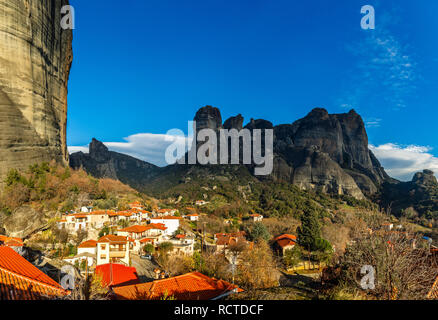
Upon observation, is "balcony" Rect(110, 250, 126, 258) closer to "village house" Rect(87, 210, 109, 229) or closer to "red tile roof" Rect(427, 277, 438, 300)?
"village house" Rect(87, 210, 109, 229)

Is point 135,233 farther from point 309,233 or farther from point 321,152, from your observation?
point 321,152

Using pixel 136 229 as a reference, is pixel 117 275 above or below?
above

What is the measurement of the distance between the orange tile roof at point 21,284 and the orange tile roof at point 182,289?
255cm

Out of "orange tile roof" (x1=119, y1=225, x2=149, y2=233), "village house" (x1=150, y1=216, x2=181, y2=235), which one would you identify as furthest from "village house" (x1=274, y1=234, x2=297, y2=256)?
"orange tile roof" (x1=119, y1=225, x2=149, y2=233)

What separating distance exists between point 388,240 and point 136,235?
94.0ft

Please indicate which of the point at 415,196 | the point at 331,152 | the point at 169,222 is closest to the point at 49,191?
the point at 169,222

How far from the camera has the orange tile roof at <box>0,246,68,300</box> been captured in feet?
20.2

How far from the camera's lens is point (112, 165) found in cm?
10312

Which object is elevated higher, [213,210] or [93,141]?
[93,141]

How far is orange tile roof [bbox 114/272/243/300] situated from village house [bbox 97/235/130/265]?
1270 cm

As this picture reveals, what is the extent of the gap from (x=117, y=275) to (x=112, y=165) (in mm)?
95615

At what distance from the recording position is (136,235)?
30.5 metres
